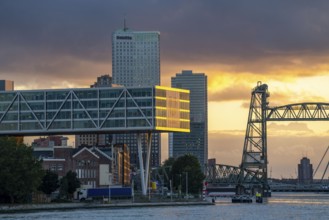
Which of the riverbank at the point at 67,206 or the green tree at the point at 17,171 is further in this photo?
the green tree at the point at 17,171

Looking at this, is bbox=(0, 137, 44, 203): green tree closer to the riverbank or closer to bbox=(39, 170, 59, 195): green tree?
the riverbank

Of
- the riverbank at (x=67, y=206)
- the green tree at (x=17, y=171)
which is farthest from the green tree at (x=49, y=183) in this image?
the green tree at (x=17, y=171)

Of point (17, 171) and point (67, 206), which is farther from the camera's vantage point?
point (67, 206)

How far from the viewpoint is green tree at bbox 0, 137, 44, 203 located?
16162cm

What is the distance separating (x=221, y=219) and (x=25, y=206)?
4490 cm

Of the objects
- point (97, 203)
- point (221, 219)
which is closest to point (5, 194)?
point (97, 203)

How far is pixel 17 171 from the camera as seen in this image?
536 ft

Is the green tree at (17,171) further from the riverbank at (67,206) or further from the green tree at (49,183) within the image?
the green tree at (49,183)

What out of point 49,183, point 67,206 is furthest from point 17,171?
point 49,183

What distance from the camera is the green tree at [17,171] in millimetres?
161625

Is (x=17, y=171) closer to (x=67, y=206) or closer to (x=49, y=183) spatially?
(x=67, y=206)

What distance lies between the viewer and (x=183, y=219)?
130500mm

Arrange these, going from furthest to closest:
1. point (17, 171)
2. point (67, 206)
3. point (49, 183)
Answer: point (49, 183) < point (67, 206) < point (17, 171)

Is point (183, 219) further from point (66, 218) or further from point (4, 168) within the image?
point (4, 168)
